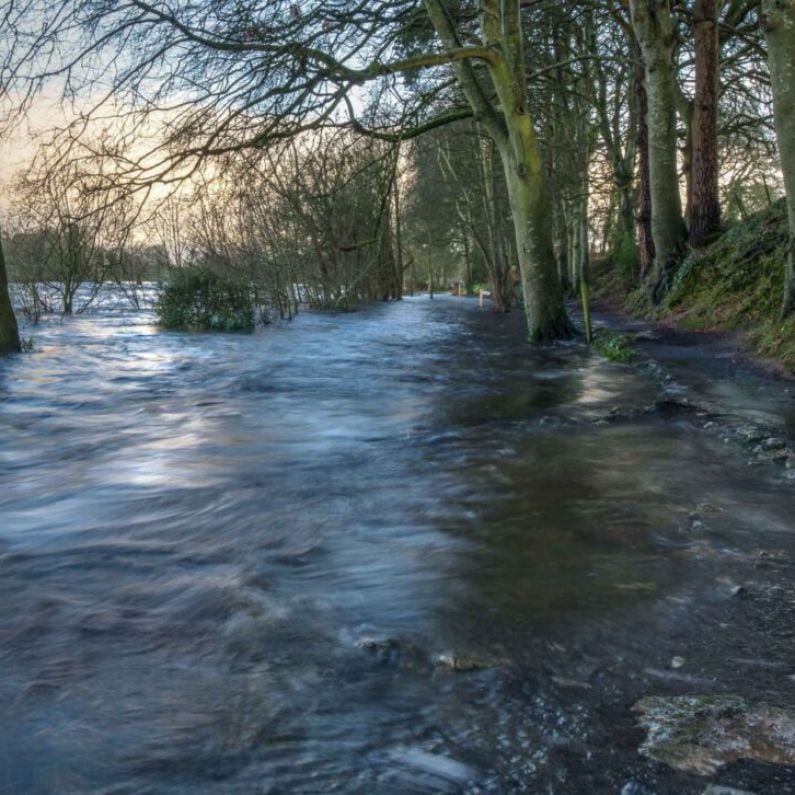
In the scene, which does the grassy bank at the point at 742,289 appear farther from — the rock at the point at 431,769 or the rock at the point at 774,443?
the rock at the point at 431,769

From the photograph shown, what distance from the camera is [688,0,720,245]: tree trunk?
1504cm

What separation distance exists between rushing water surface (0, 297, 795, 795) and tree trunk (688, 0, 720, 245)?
382 inches

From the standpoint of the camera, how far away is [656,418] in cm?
697

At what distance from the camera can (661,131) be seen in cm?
1565

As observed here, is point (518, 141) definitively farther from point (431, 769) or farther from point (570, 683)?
point (431, 769)

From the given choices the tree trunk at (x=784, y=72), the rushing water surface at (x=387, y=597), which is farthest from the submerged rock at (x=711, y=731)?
the tree trunk at (x=784, y=72)

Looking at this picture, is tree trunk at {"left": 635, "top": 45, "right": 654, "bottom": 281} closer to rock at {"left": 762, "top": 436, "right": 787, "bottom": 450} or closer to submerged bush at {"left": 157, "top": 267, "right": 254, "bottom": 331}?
submerged bush at {"left": 157, "top": 267, "right": 254, "bottom": 331}

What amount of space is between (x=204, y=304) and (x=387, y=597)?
704 inches

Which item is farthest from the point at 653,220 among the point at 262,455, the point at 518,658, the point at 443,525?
the point at 518,658

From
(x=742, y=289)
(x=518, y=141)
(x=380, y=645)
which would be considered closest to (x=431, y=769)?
(x=380, y=645)

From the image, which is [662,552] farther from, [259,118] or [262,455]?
[259,118]

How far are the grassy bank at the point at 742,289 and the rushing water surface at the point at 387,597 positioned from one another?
2.46m

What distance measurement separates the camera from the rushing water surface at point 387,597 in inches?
86.3

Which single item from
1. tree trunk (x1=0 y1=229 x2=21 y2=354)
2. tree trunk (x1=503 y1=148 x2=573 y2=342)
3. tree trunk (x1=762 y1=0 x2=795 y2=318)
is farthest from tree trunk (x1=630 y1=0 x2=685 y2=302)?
tree trunk (x1=0 y1=229 x2=21 y2=354)
